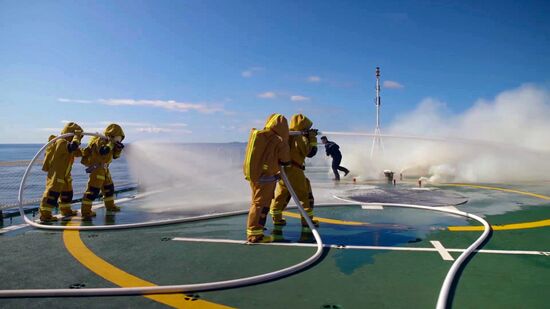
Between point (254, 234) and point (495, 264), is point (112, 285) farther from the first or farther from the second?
point (495, 264)

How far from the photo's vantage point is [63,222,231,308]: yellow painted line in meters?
3.63

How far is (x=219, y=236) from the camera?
639cm

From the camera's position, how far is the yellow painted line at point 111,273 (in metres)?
3.63

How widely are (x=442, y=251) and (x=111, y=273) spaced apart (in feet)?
14.9

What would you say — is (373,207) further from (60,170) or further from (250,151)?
(60,170)

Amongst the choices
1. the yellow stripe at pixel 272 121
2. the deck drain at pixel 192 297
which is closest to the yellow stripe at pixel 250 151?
the yellow stripe at pixel 272 121

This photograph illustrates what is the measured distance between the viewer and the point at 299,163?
266 inches

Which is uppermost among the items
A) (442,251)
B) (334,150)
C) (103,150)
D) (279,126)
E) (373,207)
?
(279,126)

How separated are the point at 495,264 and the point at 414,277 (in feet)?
4.19

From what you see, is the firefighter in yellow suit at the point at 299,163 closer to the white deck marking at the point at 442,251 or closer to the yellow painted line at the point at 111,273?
the white deck marking at the point at 442,251

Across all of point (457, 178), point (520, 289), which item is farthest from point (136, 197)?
point (457, 178)

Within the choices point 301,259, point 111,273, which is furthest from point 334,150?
point 111,273

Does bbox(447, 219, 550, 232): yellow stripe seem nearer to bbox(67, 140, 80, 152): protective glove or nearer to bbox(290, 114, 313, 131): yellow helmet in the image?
bbox(290, 114, 313, 131): yellow helmet

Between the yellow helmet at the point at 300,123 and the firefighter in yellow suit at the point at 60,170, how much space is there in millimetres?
4742
